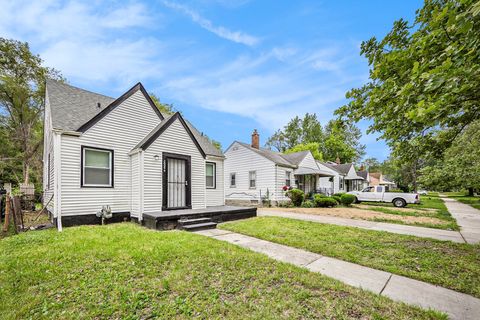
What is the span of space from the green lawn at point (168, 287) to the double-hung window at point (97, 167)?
323 centimetres

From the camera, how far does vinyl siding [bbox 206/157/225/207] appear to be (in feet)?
36.1

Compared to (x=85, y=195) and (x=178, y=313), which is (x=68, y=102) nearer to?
(x=85, y=195)

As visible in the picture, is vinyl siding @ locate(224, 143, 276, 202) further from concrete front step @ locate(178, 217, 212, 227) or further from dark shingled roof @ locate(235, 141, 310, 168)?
concrete front step @ locate(178, 217, 212, 227)

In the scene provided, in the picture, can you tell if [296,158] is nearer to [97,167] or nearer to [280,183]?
[280,183]

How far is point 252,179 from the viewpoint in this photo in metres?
18.4

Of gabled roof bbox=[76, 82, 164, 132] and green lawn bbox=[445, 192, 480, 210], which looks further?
green lawn bbox=[445, 192, 480, 210]

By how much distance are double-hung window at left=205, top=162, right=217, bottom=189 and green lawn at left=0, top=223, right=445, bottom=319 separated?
6449mm

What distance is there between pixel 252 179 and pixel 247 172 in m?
0.75

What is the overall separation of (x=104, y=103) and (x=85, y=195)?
176 inches

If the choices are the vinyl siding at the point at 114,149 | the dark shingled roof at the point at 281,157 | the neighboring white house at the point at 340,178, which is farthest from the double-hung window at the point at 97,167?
the neighboring white house at the point at 340,178

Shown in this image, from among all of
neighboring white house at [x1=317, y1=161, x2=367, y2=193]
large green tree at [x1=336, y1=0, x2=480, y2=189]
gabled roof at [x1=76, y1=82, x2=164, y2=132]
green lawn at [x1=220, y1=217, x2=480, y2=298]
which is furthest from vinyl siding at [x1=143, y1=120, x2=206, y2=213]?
neighboring white house at [x1=317, y1=161, x2=367, y2=193]

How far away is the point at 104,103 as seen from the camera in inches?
387

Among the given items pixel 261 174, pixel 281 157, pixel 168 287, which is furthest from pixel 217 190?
pixel 281 157

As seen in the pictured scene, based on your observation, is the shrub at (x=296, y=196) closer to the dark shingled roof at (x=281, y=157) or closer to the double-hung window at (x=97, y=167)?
the dark shingled roof at (x=281, y=157)
